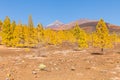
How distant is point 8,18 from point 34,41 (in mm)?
15378

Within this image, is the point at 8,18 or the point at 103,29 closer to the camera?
the point at 103,29

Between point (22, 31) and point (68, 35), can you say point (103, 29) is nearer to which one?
point (22, 31)

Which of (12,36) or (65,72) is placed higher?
(12,36)

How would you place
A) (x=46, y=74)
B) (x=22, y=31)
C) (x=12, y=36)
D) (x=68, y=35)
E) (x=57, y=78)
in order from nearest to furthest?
(x=57, y=78) → (x=46, y=74) → (x=12, y=36) → (x=22, y=31) → (x=68, y=35)

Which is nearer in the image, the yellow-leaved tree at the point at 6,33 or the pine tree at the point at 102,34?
the pine tree at the point at 102,34

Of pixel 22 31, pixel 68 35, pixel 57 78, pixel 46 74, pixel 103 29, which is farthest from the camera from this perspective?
pixel 68 35

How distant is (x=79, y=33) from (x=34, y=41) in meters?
20.6

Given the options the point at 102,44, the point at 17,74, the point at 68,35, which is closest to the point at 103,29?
the point at 102,44

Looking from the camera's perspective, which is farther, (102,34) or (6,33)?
(6,33)

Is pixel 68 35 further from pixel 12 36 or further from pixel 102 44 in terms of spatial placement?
pixel 102 44

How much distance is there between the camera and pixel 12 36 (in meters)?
83.6

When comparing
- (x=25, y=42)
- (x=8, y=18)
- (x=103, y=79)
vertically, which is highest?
(x=8, y=18)

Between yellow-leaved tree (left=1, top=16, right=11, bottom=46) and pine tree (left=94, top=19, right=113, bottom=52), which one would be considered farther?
yellow-leaved tree (left=1, top=16, right=11, bottom=46)

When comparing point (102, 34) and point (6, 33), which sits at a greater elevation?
point (6, 33)
